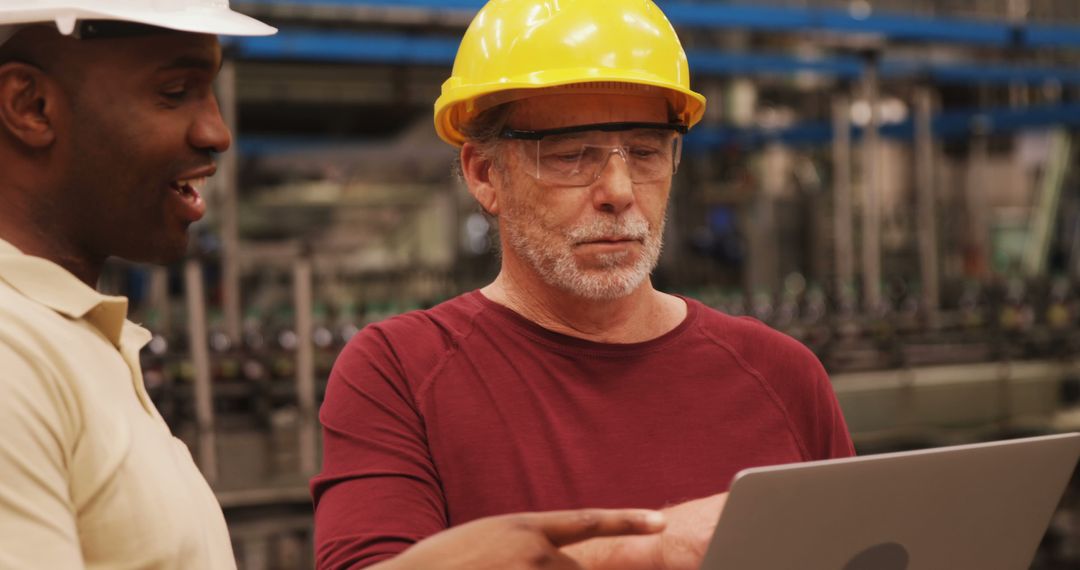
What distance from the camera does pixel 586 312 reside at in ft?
5.07

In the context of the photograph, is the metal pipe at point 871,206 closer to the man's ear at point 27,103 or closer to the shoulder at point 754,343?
the shoulder at point 754,343

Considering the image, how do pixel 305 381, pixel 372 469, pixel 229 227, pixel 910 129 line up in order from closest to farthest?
1. pixel 372 469
2. pixel 305 381
3. pixel 229 227
4. pixel 910 129

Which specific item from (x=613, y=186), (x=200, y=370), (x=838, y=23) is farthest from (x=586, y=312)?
(x=838, y=23)

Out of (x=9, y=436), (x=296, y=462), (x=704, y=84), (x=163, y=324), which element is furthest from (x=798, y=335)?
(x=9, y=436)

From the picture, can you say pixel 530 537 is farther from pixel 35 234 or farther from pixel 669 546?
pixel 35 234

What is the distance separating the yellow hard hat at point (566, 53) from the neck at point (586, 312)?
258 millimetres

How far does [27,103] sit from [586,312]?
2.61 ft

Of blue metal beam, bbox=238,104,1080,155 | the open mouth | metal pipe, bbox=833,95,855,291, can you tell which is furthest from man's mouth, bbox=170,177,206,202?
blue metal beam, bbox=238,104,1080,155

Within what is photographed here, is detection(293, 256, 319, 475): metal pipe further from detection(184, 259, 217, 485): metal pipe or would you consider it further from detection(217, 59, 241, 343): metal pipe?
detection(217, 59, 241, 343): metal pipe

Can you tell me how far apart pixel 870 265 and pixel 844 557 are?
15.8 feet

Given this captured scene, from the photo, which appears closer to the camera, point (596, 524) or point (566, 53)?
point (596, 524)

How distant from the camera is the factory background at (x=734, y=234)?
13.5 feet

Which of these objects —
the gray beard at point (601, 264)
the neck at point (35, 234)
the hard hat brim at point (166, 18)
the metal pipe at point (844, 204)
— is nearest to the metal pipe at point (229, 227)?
the gray beard at point (601, 264)

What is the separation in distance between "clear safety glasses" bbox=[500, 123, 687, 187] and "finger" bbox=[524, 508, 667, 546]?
67 cm
